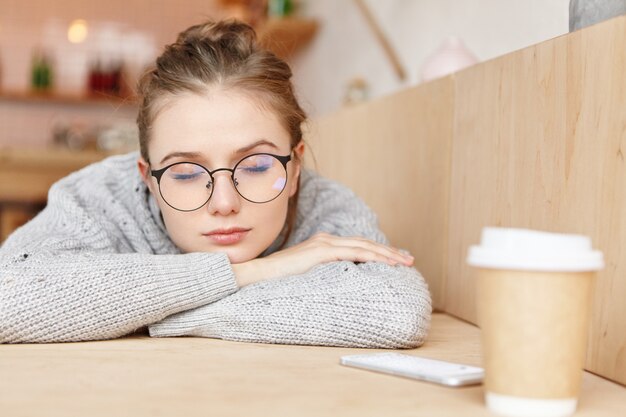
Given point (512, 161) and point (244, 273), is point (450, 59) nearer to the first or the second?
point (512, 161)

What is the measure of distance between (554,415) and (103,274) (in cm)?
61

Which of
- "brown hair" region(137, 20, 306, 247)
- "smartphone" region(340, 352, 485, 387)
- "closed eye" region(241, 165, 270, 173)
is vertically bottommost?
"smartphone" region(340, 352, 485, 387)

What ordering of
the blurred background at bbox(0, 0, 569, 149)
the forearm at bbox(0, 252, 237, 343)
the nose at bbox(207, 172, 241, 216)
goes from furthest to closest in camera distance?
the blurred background at bbox(0, 0, 569, 149) < the nose at bbox(207, 172, 241, 216) < the forearm at bbox(0, 252, 237, 343)

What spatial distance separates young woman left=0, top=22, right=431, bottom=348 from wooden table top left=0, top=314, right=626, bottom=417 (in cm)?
4

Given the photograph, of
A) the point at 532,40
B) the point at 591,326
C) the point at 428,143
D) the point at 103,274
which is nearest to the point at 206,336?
the point at 103,274

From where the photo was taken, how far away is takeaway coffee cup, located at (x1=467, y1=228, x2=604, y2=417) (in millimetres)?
677

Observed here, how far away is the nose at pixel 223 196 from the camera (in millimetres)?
1192

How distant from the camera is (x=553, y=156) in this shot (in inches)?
43.3

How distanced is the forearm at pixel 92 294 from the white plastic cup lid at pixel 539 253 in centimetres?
54

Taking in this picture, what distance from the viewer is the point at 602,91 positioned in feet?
3.18

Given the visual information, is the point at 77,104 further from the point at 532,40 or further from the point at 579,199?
the point at 579,199

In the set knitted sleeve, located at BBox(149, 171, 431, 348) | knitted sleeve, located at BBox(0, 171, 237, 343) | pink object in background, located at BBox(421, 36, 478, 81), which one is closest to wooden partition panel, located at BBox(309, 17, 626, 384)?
pink object in background, located at BBox(421, 36, 478, 81)

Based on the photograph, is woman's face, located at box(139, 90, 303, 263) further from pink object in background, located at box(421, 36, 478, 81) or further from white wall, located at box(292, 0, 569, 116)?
pink object in background, located at box(421, 36, 478, 81)

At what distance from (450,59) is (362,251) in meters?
0.70
